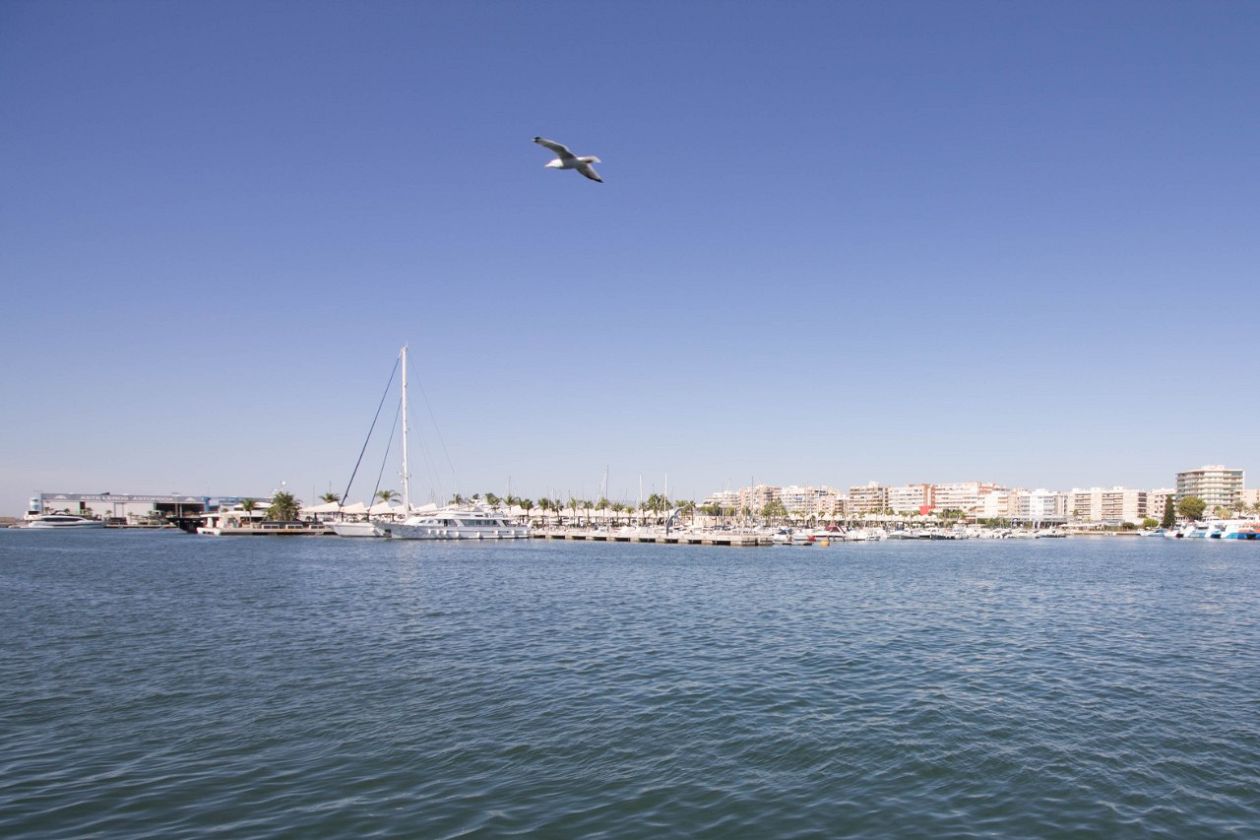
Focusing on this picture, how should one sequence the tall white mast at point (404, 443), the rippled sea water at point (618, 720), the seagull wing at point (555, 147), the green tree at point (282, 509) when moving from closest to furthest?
the rippled sea water at point (618, 720) → the seagull wing at point (555, 147) → the tall white mast at point (404, 443) → the green tree at point (282, 509)

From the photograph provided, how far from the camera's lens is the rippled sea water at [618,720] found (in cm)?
1291

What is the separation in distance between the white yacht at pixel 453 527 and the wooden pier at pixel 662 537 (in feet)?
36.6

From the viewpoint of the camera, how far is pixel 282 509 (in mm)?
171750

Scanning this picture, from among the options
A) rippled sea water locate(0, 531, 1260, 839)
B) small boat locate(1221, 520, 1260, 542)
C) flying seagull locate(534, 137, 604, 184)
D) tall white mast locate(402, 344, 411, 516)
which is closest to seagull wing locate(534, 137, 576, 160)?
flying seagull locate(534, 137, 604, 184)

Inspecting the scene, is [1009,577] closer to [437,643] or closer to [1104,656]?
[1104,656]

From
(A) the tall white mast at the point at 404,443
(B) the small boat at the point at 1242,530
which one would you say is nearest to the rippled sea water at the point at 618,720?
(A) the tall white mast at the point at 404,443

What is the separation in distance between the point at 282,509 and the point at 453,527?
68814 mm

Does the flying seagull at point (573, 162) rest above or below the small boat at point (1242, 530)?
above

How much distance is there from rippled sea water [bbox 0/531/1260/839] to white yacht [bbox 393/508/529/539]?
271 ft

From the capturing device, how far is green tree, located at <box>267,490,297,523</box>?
17088 centimetres

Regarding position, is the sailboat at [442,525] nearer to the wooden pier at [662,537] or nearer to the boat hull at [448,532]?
the boat hull at [448,532]

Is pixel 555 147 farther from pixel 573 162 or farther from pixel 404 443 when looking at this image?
pixel 404 443

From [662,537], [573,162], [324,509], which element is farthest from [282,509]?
[573,162]

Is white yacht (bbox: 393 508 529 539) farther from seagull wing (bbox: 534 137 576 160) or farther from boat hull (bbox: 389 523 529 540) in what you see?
seagull wing (bbox: 534 137 576 160)
